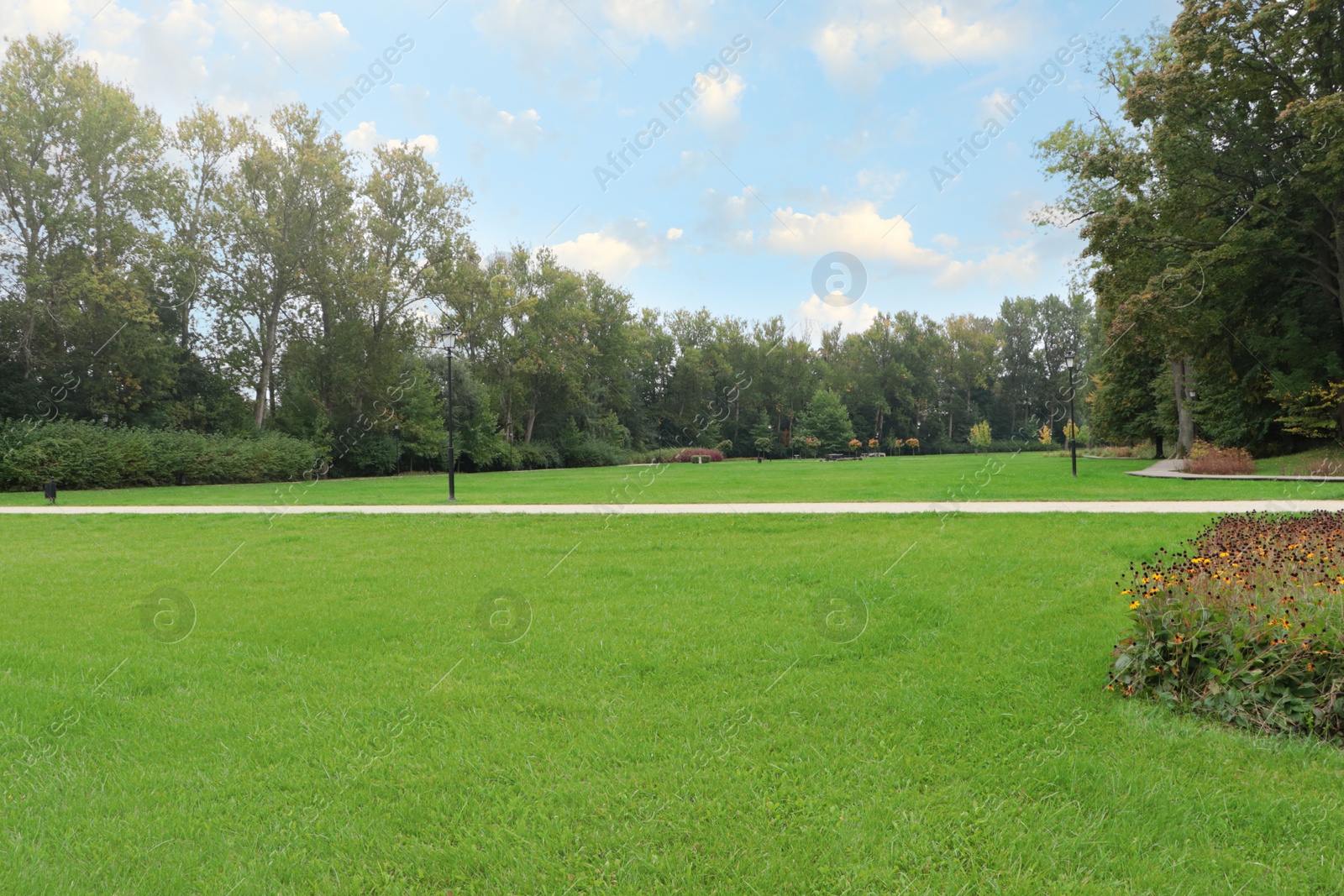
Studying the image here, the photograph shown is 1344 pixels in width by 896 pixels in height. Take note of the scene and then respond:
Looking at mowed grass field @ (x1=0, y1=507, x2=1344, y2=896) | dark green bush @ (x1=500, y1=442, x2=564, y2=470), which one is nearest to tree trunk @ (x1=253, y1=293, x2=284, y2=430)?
dark green bush @ (x1=500, y1=442, x2=564, y2=470)

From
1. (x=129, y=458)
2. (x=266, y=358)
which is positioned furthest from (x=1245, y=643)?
(x=266, y=358)

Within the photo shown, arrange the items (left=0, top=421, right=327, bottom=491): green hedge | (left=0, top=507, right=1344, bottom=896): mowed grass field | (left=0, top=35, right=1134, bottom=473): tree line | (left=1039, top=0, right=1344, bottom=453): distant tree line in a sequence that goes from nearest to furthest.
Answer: (left=0, top=507, right=1344, bottom=896): mowed grass field < (left=1039, top=0, right=1344, bottom=453): distant tree line < (left=0, top=421, right=327, bottom=491): green hedge < (left=0, top=35, right=1134, bottom=473): tree line

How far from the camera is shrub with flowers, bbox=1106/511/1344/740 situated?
12.8 feet

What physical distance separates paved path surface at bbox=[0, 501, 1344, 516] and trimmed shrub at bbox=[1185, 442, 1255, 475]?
10700mm

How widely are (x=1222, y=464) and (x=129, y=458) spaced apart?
3588cm

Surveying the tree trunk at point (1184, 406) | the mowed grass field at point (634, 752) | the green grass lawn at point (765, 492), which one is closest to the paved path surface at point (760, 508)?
the green grass lawn at point (765, 492)

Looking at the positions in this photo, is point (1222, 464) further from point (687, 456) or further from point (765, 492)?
point (687, 456)

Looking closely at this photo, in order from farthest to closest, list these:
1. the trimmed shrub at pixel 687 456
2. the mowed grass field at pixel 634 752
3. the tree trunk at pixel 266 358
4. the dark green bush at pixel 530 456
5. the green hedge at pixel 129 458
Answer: the trimmed shrub at pixel 687 456 → the dark green bush at pixel 530 456 → the tree trunk at pixel 266 358 → the green hedge at pixel 129 458 → the mowed grass field at pixel 634 752

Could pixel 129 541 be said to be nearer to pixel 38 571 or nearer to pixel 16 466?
pixel 38 571

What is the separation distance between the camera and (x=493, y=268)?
2009 inches

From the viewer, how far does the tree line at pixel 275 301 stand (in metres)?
28.2

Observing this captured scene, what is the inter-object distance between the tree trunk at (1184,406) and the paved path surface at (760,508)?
21.6 meters

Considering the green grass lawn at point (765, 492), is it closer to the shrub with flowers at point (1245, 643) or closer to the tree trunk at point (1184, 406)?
the shrub with flowers at point (1245, 643)

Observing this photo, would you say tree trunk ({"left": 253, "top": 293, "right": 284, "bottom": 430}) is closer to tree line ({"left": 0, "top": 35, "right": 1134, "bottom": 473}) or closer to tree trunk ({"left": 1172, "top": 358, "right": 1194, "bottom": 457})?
tree line ({"left": 0, "top": 35, "right": 1134, "bottom": 473})
